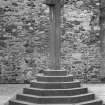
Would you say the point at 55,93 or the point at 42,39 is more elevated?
the point at 42,39

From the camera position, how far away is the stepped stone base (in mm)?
5355

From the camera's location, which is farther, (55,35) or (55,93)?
(55,35)

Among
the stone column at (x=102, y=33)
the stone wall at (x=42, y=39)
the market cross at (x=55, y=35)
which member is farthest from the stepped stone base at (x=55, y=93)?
the stone column at (x=102, y=33)

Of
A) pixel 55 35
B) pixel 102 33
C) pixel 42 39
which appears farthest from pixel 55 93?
pixel 102 33

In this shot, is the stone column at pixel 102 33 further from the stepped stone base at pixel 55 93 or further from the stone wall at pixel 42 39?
the stepped stone base at pixel 55 93

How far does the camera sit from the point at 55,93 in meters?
5.48

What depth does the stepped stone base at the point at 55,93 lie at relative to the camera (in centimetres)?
536

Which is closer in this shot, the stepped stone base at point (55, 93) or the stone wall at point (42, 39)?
the stepped stone base at point (55, 93)

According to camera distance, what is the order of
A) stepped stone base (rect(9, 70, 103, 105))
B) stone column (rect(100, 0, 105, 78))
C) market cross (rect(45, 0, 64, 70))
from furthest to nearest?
stone column (rect(100, 0, 105, 78)) → market cross (rect(45, 0, 64, 70)) → stepped stone base (rect(9, 70, 103, 105))

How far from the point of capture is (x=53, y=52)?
608 centimetres

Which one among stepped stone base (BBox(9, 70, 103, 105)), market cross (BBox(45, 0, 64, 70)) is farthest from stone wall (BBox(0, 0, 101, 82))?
stepped stone base (BBox(9, 70, 103, 105))

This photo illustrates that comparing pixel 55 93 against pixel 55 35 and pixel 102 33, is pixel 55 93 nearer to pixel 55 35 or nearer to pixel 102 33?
pixel 55 35

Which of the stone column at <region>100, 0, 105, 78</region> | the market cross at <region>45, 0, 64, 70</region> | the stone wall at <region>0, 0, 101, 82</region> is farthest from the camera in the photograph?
the stone column at <region>100, 0, 105, 78</region>

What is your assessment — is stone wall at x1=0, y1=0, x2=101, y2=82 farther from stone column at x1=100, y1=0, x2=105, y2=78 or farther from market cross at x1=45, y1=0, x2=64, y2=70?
market cross at x1=45, y1=0, x2=64, y2=70
